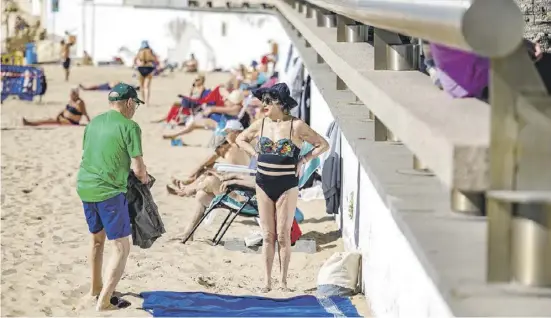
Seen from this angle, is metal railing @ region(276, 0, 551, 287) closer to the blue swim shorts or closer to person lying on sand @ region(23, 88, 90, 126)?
the blue swim shorts

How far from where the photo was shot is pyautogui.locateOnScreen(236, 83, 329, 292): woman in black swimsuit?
6223 mm

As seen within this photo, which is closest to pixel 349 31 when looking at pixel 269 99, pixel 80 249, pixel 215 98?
pixel 269 99

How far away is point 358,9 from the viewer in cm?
384

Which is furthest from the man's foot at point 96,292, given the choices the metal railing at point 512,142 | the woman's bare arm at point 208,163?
the metal railing at point 512,142

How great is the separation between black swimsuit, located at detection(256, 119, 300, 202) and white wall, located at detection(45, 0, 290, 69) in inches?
1204

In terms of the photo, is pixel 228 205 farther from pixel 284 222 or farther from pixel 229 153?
pixel 284 222

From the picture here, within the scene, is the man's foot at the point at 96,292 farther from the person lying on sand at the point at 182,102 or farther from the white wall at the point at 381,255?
Result: the person lying on sand at the point at 182,102

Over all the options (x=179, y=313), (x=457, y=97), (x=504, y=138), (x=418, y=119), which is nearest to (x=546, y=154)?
(x=504, y=138)

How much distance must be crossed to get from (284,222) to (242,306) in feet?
2.79

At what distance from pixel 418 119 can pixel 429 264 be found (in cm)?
44

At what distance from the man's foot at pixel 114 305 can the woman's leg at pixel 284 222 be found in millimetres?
1079

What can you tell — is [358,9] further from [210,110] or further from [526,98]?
[210,110]

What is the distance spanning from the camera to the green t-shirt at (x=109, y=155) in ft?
18.3

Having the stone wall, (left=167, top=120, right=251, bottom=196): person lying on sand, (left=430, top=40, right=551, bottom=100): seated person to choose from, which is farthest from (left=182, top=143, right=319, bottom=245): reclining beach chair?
(left=430, top=40, right=551, bottom=100): seated person
